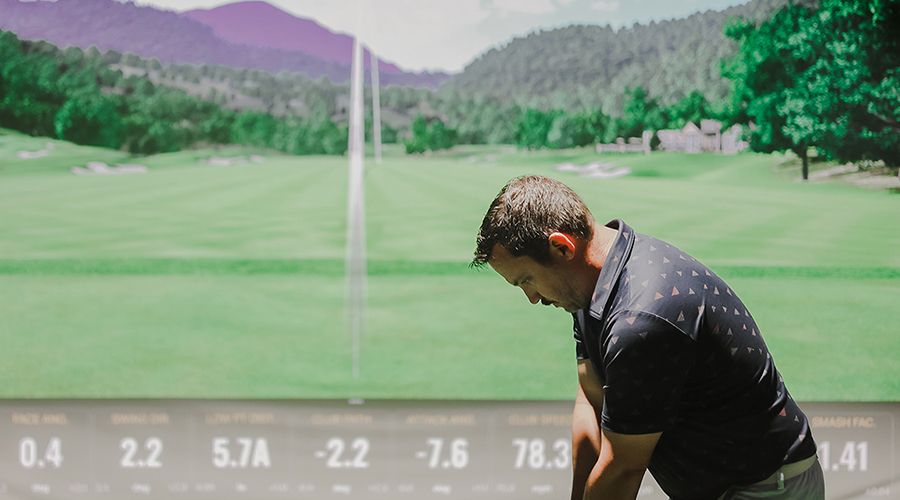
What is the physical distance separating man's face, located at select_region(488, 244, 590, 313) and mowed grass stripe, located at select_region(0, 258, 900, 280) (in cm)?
233

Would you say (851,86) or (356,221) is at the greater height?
(851,86)

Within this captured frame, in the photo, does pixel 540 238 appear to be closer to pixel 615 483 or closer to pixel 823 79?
pixel 615 483

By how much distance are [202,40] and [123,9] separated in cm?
39

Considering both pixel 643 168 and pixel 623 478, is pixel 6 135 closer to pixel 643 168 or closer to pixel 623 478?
pixel 643 168

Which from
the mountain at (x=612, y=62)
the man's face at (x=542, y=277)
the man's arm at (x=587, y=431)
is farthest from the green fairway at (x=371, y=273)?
the man's face at (x=542, y=277)

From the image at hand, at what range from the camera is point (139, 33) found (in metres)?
3.13

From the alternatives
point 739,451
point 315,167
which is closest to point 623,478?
point 739,451

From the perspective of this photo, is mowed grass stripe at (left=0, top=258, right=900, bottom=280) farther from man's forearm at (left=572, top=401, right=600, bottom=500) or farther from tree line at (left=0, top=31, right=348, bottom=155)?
man's forearm at (left=572, top=401, right=600, bottom=500)

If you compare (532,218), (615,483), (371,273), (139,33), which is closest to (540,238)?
(532,218)

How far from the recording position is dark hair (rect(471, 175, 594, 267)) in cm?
83

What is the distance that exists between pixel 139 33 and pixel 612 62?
230 centimetres

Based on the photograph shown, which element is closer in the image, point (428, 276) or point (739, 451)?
point (739, 451)

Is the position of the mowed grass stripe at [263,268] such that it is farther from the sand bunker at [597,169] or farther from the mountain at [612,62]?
the mountain at [612,62]

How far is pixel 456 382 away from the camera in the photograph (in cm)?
291
